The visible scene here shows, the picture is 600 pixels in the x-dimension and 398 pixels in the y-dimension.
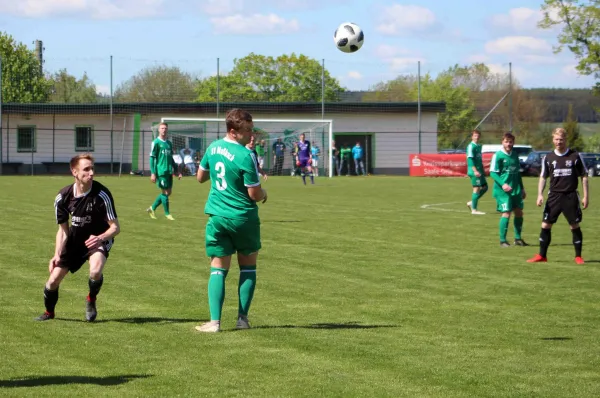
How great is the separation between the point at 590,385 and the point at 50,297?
4.74m

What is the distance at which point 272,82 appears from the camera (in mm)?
81000

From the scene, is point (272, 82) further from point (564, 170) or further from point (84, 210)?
point (84, 210)

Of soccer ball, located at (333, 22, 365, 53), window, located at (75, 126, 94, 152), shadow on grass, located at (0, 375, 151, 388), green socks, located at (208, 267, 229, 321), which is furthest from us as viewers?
window, located at (75, 126, 94, 152)

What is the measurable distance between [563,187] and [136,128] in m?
43.3

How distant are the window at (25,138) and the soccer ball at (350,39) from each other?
3831cm

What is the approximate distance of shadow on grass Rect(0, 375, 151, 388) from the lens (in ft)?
20.9

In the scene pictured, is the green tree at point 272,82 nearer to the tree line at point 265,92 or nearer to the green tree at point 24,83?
the tree line at point 265,92

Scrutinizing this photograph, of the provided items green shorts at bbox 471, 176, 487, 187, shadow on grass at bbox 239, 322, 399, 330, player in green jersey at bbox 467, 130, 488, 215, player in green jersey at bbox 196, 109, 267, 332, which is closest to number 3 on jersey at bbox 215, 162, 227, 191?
player in green jersey at bbox 196, 109, 267, 332

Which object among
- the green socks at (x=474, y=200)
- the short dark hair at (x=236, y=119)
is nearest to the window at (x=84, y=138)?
the green socks at (x=474, y=200)

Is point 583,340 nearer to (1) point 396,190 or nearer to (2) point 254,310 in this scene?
(2) point 254,310

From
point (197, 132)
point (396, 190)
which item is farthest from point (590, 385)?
point (197, 132)

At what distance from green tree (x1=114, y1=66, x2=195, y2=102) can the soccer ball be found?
34.7 meters

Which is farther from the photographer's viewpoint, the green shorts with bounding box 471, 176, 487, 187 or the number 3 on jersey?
the green shorts with bounding box 471, 176, 487, 187

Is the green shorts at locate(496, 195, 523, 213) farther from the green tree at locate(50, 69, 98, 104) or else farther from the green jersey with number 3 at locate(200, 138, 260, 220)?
the green tree at locate(50, 69, 98, 104)
